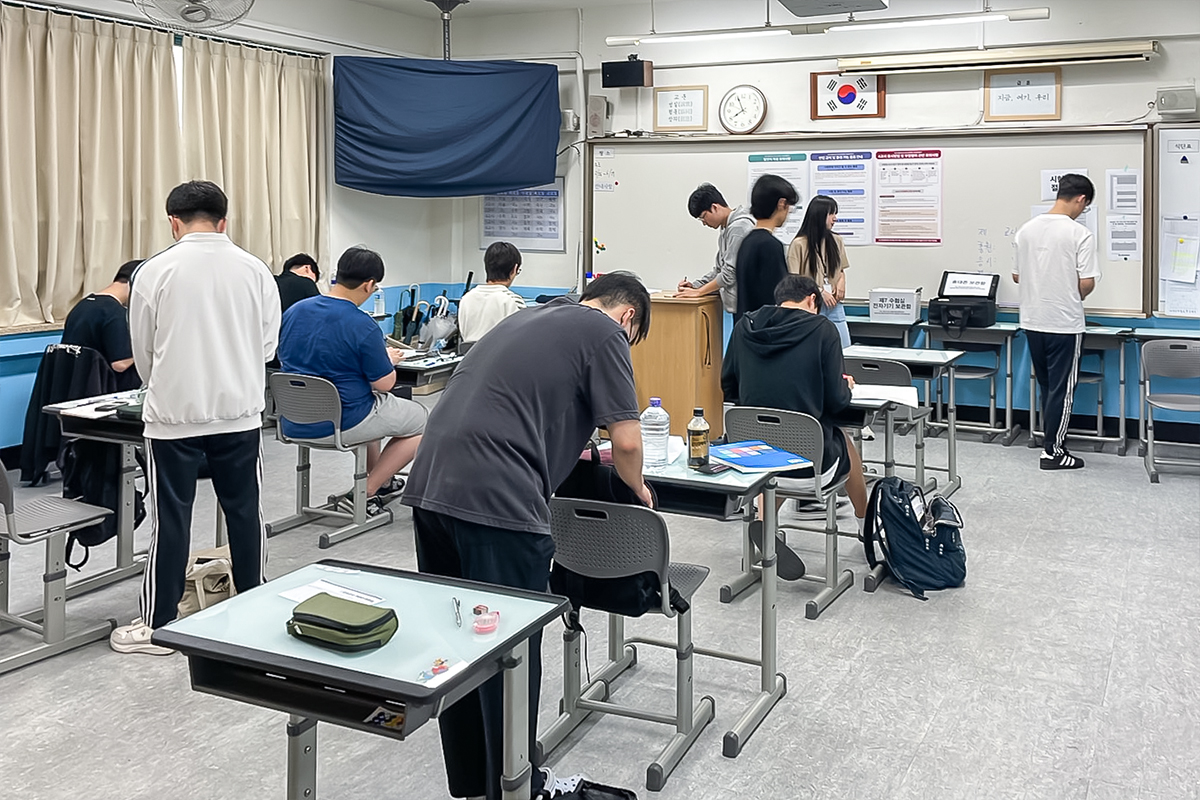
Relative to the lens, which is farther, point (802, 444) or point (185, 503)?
point (802, 444)

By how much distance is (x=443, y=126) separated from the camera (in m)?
7.91

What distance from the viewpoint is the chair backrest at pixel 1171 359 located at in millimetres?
6051

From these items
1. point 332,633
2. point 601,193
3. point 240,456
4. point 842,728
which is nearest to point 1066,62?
point 601,193

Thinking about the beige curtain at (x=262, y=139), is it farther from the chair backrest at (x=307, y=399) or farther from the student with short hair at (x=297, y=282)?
the chair backrest at (x=307, y=399)

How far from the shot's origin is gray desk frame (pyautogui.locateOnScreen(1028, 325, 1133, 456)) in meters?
6.49

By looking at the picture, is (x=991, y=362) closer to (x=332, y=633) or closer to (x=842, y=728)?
(x=842, y=728)

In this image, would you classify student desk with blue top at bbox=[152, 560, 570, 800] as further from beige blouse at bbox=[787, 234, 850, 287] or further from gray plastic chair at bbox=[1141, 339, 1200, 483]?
gray plastic chair at bbox=[1141, 339, 1200, 483]

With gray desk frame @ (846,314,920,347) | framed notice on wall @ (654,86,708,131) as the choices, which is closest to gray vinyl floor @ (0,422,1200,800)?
gray desk frame @ (846,314,920,347)

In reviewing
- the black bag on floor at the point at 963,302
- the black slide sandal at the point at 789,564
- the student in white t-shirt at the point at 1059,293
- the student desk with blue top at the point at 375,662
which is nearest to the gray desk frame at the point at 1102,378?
the student in white t-shirt at the point at 1059,293

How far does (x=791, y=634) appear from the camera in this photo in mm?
3730

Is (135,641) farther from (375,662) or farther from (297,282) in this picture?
(297,282)

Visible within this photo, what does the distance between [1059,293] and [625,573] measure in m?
4.54

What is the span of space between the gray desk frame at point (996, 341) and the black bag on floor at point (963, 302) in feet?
0.15

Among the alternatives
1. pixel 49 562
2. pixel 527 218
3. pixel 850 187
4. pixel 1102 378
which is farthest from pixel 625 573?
pixel 527 218
